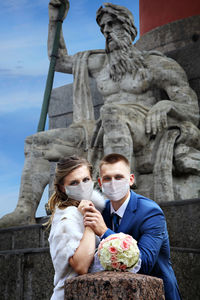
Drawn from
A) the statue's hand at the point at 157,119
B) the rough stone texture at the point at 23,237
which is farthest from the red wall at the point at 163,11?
the rough stone texture at the point at 23,237

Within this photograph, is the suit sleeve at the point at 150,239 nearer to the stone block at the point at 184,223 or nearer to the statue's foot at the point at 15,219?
the stone block at the point at 184,223

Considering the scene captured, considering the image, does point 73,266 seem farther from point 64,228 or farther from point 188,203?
point 188,203

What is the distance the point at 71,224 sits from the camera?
85.3 inches

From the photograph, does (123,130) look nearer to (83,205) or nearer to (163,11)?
(83,205)

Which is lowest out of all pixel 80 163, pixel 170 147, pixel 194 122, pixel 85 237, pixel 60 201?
pixel 85 237

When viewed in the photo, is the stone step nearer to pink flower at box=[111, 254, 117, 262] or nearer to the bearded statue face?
the bearded statue face

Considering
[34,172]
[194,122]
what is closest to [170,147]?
[194,122]

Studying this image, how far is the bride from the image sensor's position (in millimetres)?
2080

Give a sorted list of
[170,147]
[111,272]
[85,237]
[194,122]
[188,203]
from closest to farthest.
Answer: [111,272], [85,237], [188,203], [170,147], [194,122]

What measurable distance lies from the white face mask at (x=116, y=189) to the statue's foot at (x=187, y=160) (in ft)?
10.4

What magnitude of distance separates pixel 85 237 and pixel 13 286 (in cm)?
276

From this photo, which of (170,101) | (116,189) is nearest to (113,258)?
(116,189)

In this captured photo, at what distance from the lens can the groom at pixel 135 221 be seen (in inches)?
84.4

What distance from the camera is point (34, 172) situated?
20.9 feet
